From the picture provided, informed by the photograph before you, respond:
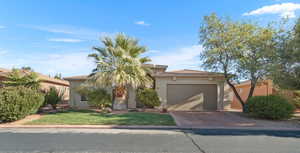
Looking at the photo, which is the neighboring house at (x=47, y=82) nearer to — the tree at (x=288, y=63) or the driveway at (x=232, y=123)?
the driveway at (x=232, y=123)

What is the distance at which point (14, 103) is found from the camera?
9219 millimetres

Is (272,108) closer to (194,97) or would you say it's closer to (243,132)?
(243,132)

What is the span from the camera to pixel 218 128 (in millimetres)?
8258

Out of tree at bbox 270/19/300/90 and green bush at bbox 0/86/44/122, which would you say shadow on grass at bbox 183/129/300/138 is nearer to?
tree at bbox 270/19/300/90

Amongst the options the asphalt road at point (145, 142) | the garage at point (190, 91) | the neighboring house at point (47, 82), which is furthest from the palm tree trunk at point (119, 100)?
the neighboring house at point (47, 82)

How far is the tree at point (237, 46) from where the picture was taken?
1135 centimetres

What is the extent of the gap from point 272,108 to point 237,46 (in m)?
4.49

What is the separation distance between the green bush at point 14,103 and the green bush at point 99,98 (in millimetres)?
3790

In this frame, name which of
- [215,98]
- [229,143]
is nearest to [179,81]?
[215,98]

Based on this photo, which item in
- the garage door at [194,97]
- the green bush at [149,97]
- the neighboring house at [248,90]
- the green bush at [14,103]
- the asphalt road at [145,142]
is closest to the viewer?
the asphalt road at [145,142]

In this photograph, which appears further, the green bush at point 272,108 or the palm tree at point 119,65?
the palm tree at point 119,65

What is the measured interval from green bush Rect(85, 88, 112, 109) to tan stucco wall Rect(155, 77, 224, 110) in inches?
160

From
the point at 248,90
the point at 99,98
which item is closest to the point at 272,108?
the point at 248,90

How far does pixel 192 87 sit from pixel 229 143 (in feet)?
29.6
